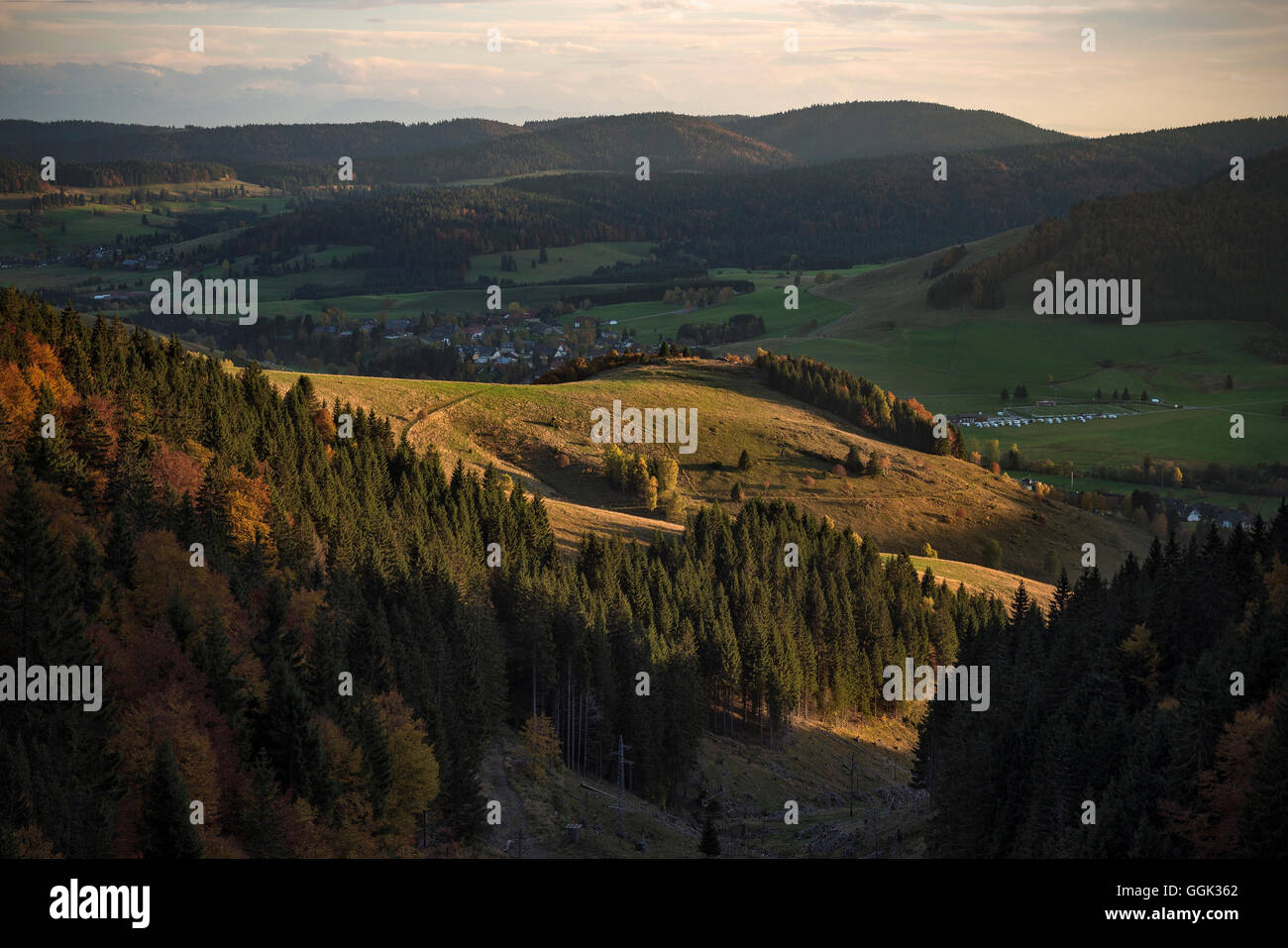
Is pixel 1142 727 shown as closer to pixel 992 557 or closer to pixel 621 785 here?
pixel 621 785

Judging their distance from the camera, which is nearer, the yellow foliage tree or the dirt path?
the yellow foliage tree

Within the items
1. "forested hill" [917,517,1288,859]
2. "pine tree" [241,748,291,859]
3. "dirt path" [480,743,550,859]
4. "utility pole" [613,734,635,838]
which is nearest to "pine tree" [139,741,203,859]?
"pine tree" [241,748,291,859]

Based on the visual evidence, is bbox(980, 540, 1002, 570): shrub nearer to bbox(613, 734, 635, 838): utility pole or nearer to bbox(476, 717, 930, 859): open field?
bbox(476, 717, 930, 859): open field

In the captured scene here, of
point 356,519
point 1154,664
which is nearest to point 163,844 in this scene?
point 356,519

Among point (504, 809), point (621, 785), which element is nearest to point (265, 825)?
point (504, 809)

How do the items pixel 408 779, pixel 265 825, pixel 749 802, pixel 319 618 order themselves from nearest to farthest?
pixel 265 825 → pixel 408 779 → pixel 319 618 → pixel 749 802

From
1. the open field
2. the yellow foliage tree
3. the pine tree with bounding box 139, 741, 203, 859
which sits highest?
the pine tree with bounding box 139, 741, 203, 859
